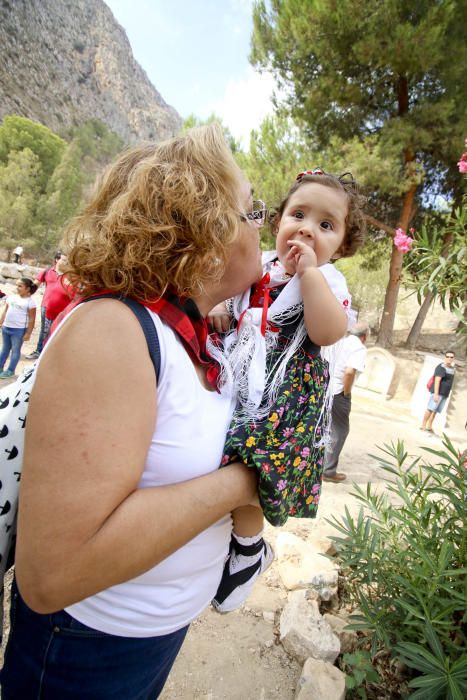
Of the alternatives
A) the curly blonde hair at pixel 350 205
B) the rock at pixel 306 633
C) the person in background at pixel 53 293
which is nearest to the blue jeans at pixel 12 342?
the person in background at pixel 53 293

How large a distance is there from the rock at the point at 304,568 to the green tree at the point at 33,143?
3361cm

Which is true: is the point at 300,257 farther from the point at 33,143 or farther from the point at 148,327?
the point at 33,143

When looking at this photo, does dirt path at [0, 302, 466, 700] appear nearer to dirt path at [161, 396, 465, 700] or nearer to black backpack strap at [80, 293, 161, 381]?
dirt path at [161, 396, 465, 700]

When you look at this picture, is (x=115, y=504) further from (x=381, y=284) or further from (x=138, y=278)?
(x=381, y=284)

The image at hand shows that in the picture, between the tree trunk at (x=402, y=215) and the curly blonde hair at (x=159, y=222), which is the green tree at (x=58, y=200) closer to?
the tree trunk at (x=402, y=215)

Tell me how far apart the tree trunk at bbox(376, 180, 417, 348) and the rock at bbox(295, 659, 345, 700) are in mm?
9286

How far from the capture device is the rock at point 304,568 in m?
2.50

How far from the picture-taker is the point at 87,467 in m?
0.58

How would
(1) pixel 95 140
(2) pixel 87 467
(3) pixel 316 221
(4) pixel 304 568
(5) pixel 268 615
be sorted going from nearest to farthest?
(2) pixel 87 467 < (3) pixel 316 221 < (5) pixel 268 615 < (4) pixel 304 568 < (1) pixel 95 140

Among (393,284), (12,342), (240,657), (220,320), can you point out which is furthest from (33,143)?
(240,657)

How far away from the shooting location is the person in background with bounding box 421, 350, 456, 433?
7320 mm

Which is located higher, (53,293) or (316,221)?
(316,221)

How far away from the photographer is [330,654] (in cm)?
202

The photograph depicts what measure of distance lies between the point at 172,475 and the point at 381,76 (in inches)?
510
